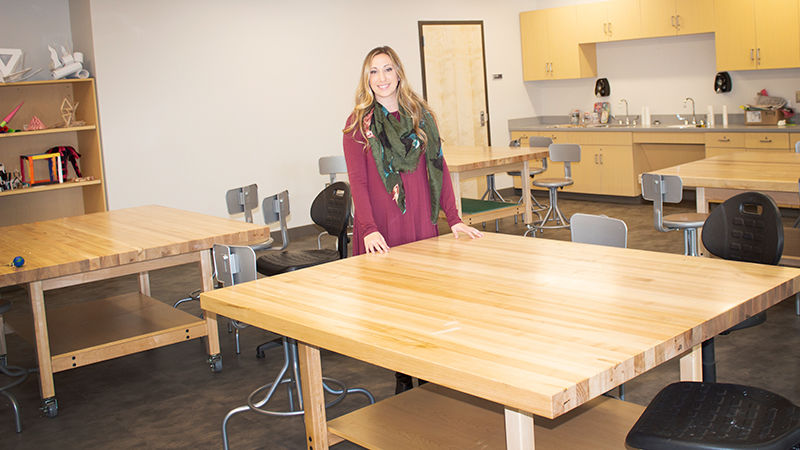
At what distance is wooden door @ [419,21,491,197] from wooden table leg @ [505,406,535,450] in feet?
25.1

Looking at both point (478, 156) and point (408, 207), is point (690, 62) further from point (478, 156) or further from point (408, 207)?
point (408, 207)

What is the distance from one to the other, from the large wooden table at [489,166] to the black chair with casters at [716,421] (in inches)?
165

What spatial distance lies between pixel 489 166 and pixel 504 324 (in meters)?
4.72

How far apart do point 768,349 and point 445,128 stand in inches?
235

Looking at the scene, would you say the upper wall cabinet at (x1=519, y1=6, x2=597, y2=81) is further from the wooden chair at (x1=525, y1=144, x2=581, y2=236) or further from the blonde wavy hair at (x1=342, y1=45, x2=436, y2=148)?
the blonde wavy hair at (x1=342, y1=45, x2=436, y2=148)

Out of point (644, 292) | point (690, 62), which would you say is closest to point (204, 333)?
point (644, 292)

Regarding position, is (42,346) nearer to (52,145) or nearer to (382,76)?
(382,76)

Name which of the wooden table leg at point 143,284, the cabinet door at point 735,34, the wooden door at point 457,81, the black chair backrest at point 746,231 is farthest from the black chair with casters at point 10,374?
the cabinet door at point 735,34

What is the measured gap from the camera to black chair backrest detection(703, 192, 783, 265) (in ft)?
9.75

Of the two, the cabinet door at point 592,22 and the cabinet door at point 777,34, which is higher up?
the cabinet door at point 592,22

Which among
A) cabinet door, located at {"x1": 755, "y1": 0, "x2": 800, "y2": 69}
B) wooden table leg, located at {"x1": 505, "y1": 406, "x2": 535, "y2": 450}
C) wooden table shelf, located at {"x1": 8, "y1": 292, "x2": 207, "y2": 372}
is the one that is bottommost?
wooden table shelf, located at {"x1": 8, "y1": 292, "x2": 207, "y2": 372}

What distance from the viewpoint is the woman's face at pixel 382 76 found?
335cm

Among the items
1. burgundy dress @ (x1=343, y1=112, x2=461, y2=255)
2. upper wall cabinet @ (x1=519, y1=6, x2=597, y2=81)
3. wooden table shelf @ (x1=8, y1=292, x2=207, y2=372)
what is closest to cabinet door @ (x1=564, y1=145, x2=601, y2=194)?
upper wall cabinet @ (x1=519, y1=6, x2=597, y2=81)

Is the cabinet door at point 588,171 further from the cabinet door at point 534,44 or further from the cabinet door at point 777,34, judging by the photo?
the cabinet door at point 777,34
